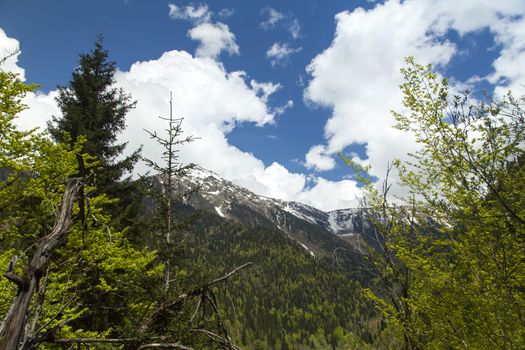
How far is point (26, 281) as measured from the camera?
5.87 ft

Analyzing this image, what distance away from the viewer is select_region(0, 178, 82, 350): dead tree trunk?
5.63 feet

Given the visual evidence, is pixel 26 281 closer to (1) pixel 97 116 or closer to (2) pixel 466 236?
(2) pixel 466 236

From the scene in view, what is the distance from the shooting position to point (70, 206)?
2.04 meters

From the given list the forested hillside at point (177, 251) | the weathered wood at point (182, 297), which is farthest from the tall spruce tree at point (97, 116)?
the weathered wood at point (182, 297)

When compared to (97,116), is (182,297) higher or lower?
lower

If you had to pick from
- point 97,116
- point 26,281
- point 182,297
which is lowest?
point 182,297

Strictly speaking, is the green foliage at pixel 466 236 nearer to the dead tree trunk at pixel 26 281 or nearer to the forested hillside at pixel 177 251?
the forested hillside at pixel 177 251

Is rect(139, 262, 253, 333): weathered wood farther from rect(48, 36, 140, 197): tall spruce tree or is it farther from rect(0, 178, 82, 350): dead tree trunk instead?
rect(48, 36, 140, 197): tall spruce tree

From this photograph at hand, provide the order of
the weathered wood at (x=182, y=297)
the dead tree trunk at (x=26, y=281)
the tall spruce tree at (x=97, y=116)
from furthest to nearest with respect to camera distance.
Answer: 1. the tall spruce tree at (x=97, y=116)
2. the weathered wood at (x=182, y=297)
3. the dead tree trunk at (x=26, y=281)

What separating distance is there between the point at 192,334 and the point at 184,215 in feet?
35.6

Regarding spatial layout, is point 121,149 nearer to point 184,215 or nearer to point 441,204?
point 184,215

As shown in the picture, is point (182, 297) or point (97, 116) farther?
point (97, 116)

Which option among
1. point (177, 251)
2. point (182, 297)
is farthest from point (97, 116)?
point (182, 297)

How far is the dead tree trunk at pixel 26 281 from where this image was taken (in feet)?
5.63
